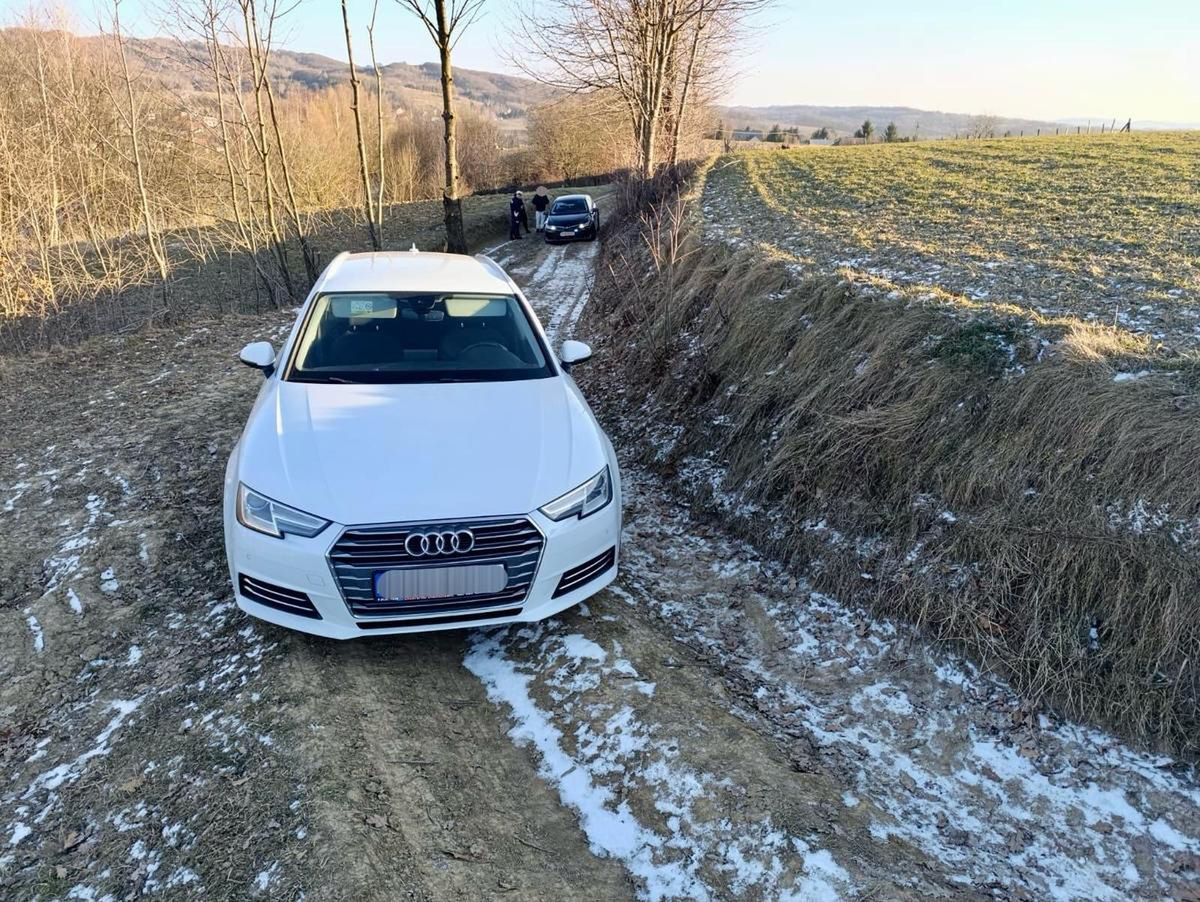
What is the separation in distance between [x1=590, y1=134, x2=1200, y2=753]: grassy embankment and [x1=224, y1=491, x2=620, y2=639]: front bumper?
67.8 inches

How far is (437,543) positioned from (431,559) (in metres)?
0.08

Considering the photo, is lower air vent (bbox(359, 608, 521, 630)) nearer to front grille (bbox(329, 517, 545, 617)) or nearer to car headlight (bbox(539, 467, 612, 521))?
front grille (bbox(329, 517, 545, 617))

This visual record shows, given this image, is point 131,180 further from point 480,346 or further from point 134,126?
point 480,346

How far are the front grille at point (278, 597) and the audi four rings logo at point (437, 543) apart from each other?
568 mm

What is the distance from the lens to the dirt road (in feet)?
8.33

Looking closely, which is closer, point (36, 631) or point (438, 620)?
point (438, 620)

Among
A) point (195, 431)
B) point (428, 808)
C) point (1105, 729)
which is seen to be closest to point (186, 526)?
point (195, 431)

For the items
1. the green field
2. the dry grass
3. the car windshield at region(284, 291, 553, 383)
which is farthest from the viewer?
the dry grass

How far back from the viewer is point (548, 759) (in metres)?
3.06

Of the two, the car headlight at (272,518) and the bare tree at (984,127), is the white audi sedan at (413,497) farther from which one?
the bare tree at (984,127)

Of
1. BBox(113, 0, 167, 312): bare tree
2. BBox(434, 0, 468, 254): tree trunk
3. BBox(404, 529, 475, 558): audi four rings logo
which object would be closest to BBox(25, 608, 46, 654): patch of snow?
BBox(404, 529, 475, 558): audi four rings logo

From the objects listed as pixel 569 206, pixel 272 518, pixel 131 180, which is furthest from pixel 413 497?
pixel 569 206

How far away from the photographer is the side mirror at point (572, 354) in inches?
189

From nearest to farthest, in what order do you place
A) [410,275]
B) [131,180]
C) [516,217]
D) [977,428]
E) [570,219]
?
[977,428], [410,275], [131,180], [570,219], [516,217]
